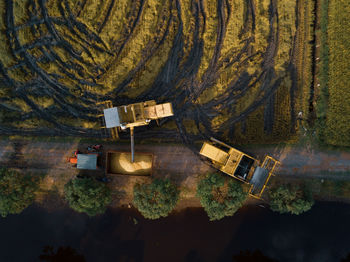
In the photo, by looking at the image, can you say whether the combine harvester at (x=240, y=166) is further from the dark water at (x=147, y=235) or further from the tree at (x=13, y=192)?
the tree at (x=13, y=192)

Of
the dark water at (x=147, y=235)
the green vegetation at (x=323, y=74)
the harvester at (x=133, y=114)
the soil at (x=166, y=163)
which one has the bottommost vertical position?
the dark water at (x=147, y=235)

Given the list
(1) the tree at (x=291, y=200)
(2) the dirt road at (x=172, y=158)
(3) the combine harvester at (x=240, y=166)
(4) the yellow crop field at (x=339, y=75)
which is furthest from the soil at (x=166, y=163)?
(4) the yellow crop field at (x=339, y=75)

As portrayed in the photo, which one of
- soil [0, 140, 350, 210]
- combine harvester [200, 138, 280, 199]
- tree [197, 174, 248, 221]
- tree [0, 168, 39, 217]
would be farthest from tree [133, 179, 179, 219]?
tree [0, 168, 39, 217]

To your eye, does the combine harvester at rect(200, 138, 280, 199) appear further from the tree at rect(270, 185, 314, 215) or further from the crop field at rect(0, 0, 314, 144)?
the crop field at rect(0, 0, 314, 144)

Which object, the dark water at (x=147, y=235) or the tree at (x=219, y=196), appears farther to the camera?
the dark water at (x=147, y=235)

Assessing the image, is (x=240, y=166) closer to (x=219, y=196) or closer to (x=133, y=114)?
(x=219, y=196)

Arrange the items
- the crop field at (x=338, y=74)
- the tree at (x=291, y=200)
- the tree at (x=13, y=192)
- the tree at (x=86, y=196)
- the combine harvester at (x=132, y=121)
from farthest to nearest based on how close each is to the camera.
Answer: the crop field at (x=338, y=74) → the combine harvester at (x=132, y=121) → the tree at (x=291, y=200) → the tree at (x=13, y=192) → the tree at (x=86, y=196)

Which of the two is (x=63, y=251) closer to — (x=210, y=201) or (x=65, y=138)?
(x=65, y=138)

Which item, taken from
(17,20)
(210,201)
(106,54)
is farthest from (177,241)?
(17,20)
